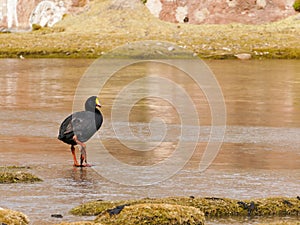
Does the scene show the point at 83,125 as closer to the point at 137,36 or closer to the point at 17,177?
the point at 17,177

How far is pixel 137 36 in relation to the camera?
180 ft

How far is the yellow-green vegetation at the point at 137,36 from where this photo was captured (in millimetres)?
49500

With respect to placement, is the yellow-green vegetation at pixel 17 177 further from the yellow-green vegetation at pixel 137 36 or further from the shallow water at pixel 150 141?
the yellow-green vegetation at pixel 137 36

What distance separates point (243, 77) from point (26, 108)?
43.5 feet

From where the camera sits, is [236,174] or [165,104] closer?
[236,174]

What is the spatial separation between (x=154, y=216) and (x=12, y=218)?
186 cm

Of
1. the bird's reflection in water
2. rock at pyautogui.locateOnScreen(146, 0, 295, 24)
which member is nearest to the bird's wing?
the bird's reflection in water

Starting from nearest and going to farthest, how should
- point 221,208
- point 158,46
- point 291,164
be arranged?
point 221,208 → point 291,164 → point 158,46

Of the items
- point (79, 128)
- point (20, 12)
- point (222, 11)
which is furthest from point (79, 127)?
point (20, 12)

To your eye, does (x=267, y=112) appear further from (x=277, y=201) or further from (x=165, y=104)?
(x=277, y=201)

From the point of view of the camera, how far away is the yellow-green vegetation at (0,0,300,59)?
1949 inches

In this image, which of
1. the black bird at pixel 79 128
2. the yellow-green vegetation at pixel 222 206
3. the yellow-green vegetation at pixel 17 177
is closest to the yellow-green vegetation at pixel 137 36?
the black bird at pixel 79 128

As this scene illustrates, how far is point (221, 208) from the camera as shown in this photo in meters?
12.0

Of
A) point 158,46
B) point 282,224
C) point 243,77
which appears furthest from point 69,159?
point 158,46
